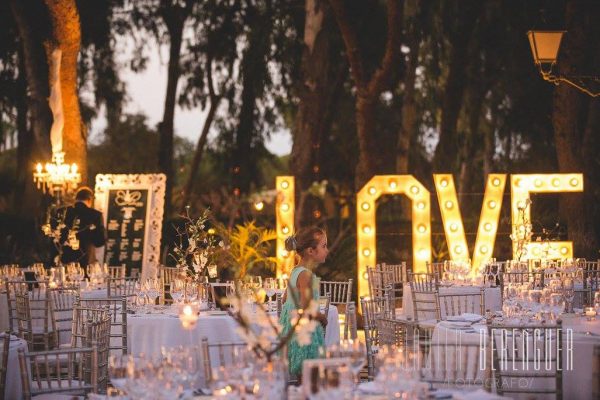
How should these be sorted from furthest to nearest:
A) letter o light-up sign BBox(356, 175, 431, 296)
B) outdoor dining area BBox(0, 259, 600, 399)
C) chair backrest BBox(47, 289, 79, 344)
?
letter o light-up sign BBox(356, 175, 431, 296) → chair backrest BBox(47, 289, 79, 344) → outdoor dining area BBox(0, 259, 600, 399)

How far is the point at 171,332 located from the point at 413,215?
6.53 metres

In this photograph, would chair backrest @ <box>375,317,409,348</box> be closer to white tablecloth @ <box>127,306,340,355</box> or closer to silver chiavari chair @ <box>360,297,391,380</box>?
silver chiavari chair @ <box>360,297,391,380</box>

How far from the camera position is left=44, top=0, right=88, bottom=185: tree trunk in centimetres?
1683

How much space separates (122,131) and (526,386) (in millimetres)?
34562

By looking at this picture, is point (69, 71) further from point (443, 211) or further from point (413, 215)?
point (443, 211)

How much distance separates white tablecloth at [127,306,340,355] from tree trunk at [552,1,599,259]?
7.88 metres

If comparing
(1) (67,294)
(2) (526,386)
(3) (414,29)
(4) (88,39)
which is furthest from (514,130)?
(2) (526,386)

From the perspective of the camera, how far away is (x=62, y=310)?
10125 millimetres

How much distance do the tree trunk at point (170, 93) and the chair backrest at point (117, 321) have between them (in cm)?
1240

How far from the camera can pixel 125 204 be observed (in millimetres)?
15664

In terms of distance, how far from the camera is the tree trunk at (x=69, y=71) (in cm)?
1683

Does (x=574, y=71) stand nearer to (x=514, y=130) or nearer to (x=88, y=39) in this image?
(x=514, y=130)

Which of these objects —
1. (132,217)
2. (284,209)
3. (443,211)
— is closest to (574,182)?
(443,211)

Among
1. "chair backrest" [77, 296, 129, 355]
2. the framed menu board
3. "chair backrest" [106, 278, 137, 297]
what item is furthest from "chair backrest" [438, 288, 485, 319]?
the framed menu board
